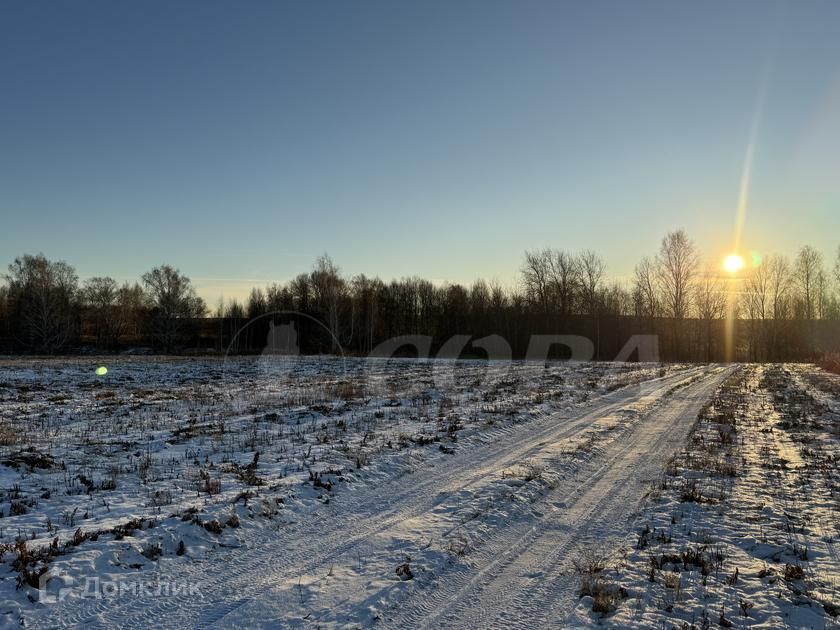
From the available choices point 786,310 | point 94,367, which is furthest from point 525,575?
point 786,310

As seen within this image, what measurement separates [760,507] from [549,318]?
63.3m

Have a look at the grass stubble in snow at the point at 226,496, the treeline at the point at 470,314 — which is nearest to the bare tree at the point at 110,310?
the treeline at the point at 470,314

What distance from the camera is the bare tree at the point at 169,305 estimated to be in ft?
256

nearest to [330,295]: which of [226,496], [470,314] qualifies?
[470,314]

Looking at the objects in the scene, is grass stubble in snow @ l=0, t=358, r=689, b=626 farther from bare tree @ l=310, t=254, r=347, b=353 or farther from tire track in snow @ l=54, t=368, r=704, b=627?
bare tree @ l=310, t=254, r=347, b=353

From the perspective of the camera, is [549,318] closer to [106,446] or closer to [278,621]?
[106,446]

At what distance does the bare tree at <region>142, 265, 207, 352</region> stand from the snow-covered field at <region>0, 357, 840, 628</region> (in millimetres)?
67998

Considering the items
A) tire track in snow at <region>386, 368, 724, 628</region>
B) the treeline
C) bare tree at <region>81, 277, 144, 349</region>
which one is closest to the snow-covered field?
tire track in snow at <region>386, 368, 724, 628</region>

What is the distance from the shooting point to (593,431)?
519 inches

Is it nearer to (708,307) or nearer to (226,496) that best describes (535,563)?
(226,496)

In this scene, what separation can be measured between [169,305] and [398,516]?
81315 mm

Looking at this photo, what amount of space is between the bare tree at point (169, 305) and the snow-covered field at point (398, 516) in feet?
223

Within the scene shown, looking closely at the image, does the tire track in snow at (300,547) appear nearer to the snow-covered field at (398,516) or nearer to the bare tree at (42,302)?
the snow-covered field at (398,516)

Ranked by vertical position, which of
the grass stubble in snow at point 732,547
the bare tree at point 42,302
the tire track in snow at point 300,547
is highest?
the bare tree at point 42,302
